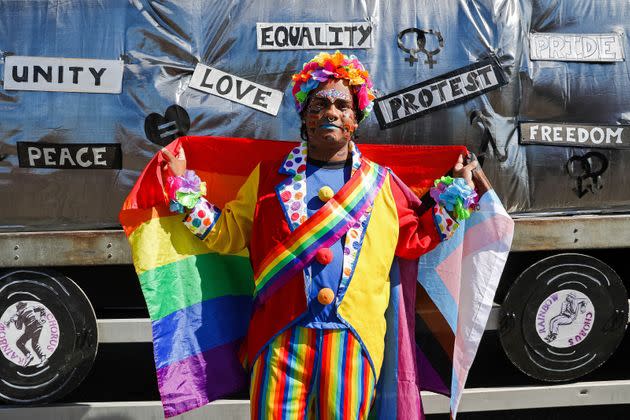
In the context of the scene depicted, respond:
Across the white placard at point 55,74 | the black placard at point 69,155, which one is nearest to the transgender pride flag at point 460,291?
the black placard at point 69,155

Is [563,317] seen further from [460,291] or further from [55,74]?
[55,74]

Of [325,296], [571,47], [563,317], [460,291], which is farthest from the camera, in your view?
[563,317]

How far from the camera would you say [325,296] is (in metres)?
2.56

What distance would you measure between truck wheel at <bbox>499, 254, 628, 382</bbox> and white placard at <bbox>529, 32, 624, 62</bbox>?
34.5 inches

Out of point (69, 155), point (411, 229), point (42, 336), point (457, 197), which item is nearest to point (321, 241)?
point (411, 229)

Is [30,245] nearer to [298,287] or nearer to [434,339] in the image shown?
[298,287]

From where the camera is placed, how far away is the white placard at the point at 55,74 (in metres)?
3.21

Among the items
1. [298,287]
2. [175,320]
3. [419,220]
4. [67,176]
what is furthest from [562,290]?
[67,176]

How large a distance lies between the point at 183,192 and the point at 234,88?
78 centimetres

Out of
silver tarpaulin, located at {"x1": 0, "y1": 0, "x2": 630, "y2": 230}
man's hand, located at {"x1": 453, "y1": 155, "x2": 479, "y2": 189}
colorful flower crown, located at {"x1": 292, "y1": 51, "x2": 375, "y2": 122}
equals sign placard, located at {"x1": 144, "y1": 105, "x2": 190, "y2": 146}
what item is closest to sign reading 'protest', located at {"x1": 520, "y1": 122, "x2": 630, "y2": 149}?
silver tarpaulin, located at {"x1": 0, "y1": 0, "x2": 630, "y2": 230}

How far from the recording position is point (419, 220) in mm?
2832

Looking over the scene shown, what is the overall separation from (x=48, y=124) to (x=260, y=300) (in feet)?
4.00

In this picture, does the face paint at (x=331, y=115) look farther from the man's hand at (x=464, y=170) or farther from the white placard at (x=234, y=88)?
the white placard at (x=234, y=88)

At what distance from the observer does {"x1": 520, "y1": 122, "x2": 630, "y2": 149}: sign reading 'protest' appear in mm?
3434
